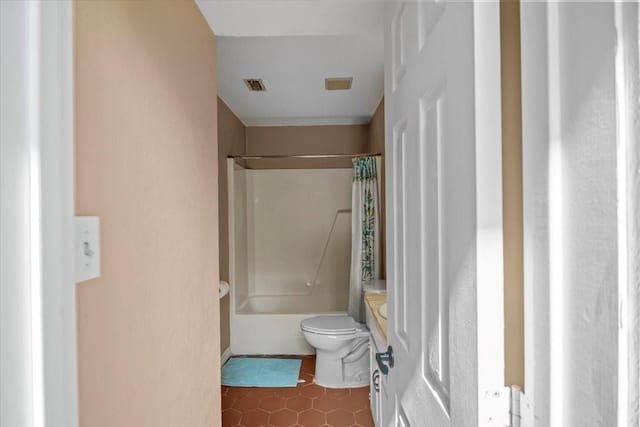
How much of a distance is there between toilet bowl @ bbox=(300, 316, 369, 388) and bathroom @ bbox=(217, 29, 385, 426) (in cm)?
1

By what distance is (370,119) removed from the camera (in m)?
3.92

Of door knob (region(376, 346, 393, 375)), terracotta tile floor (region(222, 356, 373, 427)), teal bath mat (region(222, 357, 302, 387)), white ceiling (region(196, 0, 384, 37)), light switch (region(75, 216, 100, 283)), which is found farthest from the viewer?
teal bath mat (region(222, 357, 302, 387))

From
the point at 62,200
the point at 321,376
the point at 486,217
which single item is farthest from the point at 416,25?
the point at 321,376

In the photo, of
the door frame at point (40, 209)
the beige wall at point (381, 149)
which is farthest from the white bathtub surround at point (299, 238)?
the door frame at point (40, 209)

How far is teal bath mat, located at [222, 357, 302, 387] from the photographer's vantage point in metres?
2.80

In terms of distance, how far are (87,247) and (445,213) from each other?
724mm

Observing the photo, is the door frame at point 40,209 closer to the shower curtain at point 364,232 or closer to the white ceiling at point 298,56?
the white ceiling at point 298,56

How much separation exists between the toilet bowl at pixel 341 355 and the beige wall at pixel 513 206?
88.0 inches

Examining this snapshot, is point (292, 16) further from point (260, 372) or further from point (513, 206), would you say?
point (260, 372)

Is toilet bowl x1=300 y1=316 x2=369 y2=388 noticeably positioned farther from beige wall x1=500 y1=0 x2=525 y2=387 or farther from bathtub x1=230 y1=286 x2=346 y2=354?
beige wall x1=500 y1=0 x2=525 y2=387

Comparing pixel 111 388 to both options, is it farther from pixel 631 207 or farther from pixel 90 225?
pixel 631 207

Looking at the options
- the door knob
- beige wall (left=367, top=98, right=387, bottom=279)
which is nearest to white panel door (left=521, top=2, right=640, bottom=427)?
the door knob

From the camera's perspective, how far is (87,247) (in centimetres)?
73

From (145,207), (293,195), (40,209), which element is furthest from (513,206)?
(293,195)
